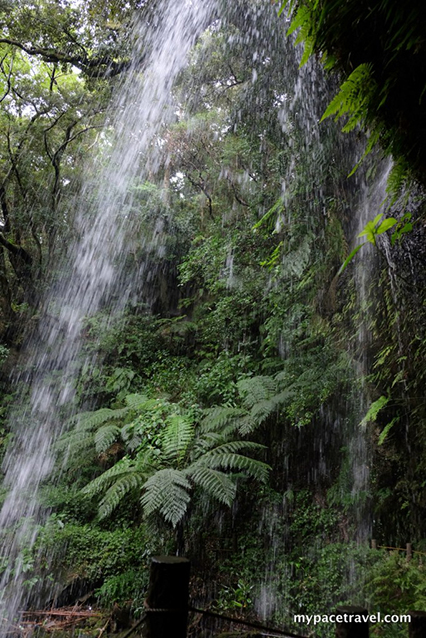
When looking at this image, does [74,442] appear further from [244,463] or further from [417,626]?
[417,626]

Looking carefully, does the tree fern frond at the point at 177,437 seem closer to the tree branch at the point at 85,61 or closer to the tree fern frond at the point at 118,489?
the tree fern frond at the point at 118,489

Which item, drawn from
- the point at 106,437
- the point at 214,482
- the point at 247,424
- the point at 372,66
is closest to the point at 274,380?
the point at 247,424

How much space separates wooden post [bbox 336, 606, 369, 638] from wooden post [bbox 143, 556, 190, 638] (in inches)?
22.0

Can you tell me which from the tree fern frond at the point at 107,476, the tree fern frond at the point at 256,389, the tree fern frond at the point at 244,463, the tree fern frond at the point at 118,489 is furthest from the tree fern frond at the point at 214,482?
the tree fern frond at the point at 256,389

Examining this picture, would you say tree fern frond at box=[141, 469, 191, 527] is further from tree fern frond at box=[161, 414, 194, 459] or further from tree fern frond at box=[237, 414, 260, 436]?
tree fern frond at box=[237, 414, 260, 436]

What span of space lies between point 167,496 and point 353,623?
2722mm

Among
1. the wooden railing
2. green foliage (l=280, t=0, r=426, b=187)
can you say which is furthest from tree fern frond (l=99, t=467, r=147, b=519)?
green foliage (l=280, t=0, r=426, b=187)

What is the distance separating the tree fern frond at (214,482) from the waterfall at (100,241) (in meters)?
2.83

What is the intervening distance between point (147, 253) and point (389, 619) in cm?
881

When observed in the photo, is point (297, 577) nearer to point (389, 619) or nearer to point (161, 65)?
point (389, 619)

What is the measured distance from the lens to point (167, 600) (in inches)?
55.2

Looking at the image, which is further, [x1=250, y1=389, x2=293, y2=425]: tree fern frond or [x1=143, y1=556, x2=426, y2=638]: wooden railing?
[x1=250, y1=389, x2=293, y2=425]: tree fern frond

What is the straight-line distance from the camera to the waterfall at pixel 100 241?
7309mm

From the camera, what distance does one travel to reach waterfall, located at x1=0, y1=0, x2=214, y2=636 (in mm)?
7309
